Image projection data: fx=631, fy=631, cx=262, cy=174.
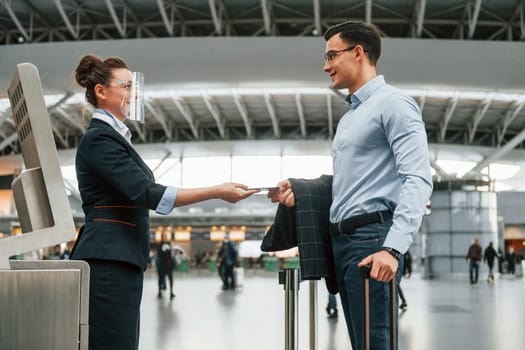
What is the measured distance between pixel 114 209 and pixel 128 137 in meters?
0.34

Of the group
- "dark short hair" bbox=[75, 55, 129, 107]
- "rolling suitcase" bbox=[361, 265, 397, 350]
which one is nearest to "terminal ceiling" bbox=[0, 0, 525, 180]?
"dark short hair" bbox=[75, 55, 129, 107]

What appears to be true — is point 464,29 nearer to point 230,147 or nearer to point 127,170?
point 230,147

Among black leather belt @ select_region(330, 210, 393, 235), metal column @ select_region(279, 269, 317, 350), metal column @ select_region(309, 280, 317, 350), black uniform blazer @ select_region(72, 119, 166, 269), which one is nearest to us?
black uniform blazer @ select_region(72, 119, 166, 269)

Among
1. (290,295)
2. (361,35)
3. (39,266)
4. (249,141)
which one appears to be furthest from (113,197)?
(249,141)

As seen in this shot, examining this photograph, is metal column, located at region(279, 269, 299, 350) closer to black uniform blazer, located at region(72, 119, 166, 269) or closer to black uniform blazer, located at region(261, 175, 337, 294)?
black uniform blazer, located at region(261, 175, 337, 294)

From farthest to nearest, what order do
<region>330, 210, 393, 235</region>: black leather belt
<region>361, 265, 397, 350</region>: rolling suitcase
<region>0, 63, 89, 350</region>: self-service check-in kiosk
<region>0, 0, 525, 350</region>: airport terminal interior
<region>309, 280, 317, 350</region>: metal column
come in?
<region>309, 280, 317, 350</region>: metal column → <region>330, 210, 393, 235</region>: black leather belt → <region>361, 265, 397, 350</region>: rolling suitcase → <region>0, 0, 525, 350</region>: airport terminal interior → <region>0, 63, 89, 350</region>: self-service check-in kiosk

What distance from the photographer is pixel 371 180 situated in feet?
8.32

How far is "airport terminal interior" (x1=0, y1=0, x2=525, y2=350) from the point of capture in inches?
80.9

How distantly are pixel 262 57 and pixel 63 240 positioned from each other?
20960 mm

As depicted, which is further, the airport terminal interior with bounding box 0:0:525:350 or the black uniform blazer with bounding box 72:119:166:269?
the black uniform blazer with bounding box 72:119:166:269

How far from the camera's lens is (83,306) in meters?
1.94

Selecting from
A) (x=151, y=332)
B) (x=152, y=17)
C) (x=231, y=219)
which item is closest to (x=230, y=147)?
(x=231, y=219)

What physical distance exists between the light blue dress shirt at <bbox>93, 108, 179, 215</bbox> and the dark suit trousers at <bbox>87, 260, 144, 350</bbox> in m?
0.25

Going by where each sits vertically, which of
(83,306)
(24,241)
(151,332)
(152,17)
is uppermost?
(152,17)
